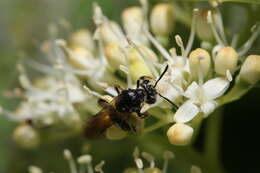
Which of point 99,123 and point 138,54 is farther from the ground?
point 138,54

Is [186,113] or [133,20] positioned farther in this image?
[133,20]

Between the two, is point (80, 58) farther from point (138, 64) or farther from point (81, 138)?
point (81, 138)

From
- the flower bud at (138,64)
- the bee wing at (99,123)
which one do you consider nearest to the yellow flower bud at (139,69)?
the flower bud at (138,64)

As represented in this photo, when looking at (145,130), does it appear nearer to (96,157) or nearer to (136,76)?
(136,76)

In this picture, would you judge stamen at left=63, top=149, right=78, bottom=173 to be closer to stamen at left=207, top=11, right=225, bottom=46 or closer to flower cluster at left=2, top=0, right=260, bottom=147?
flower cluster at left=2, top=0, right=260, bottom=147

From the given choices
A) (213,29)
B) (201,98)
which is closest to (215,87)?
(201,98)

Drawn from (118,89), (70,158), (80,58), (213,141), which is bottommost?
(213,141)

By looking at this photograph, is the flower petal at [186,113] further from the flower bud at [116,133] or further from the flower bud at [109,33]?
the flower bud at [109,33]

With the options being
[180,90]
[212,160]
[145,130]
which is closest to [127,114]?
[145,130]
